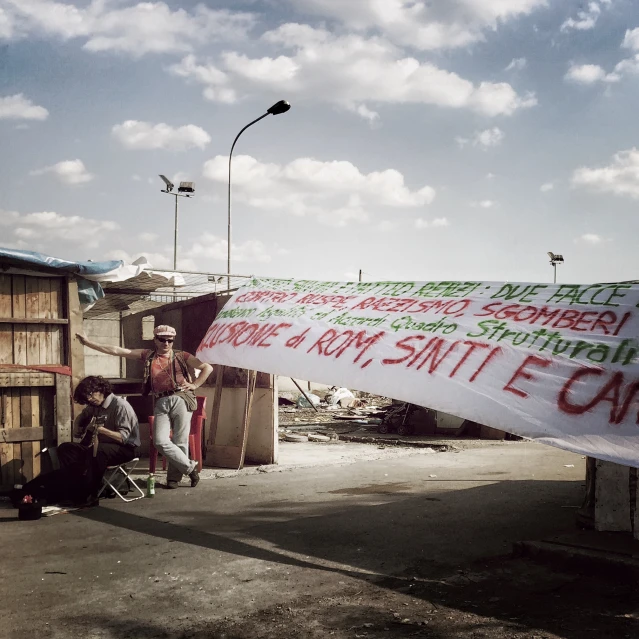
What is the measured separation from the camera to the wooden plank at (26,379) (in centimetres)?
886

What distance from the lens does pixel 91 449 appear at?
8375mm

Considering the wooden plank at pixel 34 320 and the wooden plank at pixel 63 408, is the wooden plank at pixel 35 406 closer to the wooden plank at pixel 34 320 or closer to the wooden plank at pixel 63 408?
the wooden plank at pixel 63 408

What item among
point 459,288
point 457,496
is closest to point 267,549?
point 459,288

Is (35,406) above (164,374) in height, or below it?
below

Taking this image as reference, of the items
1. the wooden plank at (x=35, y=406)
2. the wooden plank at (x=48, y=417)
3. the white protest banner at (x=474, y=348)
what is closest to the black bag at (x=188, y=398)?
the wooden plank at (x=48, y=417)

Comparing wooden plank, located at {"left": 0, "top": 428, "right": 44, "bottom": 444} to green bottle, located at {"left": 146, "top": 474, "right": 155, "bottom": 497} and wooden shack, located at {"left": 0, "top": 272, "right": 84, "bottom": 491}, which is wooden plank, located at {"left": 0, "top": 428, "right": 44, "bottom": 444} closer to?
wooden shack, located at {"left": 0, "top": 272, "right": 84, "bottom": 491}

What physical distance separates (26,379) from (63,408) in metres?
0.61

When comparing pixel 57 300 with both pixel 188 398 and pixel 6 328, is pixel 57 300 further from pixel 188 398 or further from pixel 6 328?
pixel 188 398

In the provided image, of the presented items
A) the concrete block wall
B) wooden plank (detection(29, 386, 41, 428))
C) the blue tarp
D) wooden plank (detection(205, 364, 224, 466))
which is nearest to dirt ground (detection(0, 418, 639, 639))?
the concrete block wall

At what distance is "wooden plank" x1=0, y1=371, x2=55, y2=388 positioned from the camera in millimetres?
8859

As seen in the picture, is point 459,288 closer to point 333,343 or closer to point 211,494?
point 333,343

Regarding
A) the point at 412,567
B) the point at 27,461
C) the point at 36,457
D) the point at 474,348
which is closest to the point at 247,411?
the point at 36,457

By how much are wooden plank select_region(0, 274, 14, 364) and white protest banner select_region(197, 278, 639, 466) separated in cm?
348

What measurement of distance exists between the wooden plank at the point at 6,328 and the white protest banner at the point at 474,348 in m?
3.48
